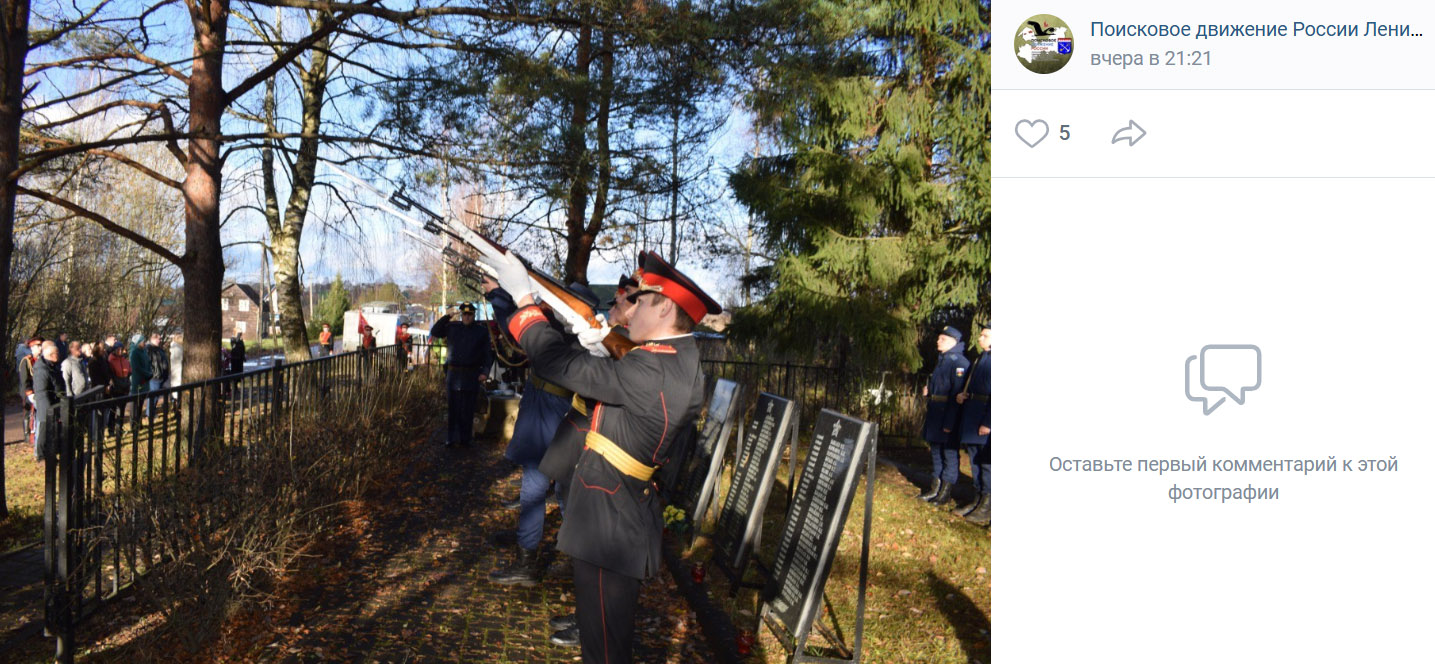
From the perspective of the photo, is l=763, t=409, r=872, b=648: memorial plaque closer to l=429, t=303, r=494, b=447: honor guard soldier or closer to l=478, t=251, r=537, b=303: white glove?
l=478, t=251, r=537, b=303: white glove

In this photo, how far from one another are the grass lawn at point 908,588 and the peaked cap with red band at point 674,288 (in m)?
1.75

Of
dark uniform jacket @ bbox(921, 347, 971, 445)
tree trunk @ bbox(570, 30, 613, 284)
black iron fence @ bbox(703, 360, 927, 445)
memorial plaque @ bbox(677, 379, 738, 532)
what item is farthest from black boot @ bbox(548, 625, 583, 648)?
black iron fence @ bbox(703, 360, 927, 445)

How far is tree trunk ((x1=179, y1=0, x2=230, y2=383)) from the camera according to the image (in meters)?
9.74

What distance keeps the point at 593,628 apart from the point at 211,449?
2.70 meters

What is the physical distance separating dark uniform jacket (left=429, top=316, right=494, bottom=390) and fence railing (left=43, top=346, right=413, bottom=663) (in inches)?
170

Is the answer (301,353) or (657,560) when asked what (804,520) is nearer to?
(657,560)

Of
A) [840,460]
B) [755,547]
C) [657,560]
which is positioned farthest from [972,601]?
[657,560]

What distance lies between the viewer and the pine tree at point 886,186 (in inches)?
522

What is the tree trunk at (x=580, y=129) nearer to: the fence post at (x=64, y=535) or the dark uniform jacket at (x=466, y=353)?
the dark uniform jacket at (x=466, y=353)

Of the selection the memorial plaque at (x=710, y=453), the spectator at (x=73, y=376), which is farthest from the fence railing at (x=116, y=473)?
the spectator at (x=73, y=376)

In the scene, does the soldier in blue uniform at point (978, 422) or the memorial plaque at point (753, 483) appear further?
the soldier in blue uniform at point (978, 422)

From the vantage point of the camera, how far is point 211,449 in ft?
16.9

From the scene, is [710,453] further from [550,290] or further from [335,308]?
[335,308]

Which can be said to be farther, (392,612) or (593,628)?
(392,612)
